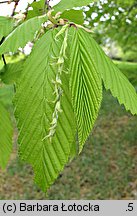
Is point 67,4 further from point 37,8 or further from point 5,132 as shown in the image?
point 5,132

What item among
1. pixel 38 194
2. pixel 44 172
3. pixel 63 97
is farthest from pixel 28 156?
pixel 38 194

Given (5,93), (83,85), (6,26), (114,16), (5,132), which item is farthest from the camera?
(114,16)

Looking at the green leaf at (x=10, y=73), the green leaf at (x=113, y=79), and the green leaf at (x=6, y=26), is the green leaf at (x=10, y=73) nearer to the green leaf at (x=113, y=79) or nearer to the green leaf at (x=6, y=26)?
the green leaf at (x=6, y=26)

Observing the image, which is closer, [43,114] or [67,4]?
[43,114]

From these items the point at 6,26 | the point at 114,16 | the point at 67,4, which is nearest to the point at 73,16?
the point at 67,4

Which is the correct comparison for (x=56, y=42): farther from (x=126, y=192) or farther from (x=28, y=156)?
(x=126, y=192)

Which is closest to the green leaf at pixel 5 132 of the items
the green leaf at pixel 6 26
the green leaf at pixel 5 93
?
the green leaf at pixel 5 93
